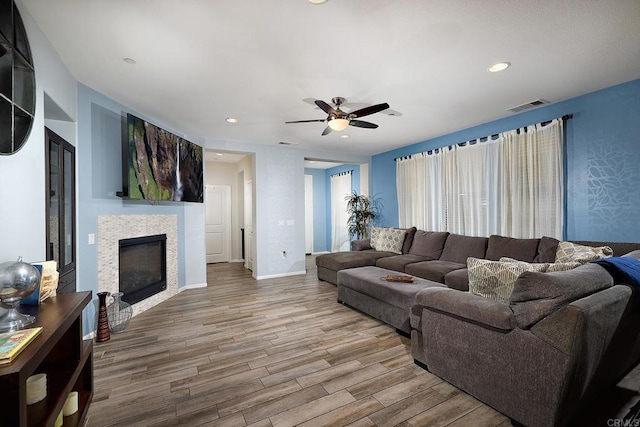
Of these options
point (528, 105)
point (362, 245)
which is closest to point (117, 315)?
point (362, 245)

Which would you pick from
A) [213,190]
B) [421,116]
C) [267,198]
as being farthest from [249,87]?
[213,190]

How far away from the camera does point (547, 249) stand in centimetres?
348

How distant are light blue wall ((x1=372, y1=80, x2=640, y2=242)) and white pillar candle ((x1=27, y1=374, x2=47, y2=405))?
16.5 feet

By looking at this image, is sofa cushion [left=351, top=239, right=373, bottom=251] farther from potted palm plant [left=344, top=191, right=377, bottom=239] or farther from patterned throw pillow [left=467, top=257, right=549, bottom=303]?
patterned throw pillow [left=467, top=257, right=549, bottom=303]

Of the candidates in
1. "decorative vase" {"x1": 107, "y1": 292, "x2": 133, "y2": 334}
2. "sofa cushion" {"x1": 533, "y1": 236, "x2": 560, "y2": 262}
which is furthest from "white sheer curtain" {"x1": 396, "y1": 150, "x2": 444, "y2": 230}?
"decorative vase" {"x1": 107, "y1": 292, "x2": 133, "y2": 334}

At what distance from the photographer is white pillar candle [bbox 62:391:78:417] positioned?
1.60 m

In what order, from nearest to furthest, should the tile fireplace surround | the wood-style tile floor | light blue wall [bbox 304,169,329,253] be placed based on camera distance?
the wood-style tile floor, the tile fireplace surround, light blue wall [bbox 304,169,329,253]

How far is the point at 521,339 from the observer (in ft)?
5.50

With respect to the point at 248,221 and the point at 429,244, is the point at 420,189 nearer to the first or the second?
the point at 429,244

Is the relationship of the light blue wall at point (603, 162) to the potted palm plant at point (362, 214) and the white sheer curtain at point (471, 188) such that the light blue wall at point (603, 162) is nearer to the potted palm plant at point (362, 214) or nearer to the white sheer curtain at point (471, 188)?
the white sheer curtain at point (471, 188)

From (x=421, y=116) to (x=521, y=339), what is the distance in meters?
3.27

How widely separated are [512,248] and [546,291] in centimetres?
257

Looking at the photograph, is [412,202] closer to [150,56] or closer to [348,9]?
[348,9]

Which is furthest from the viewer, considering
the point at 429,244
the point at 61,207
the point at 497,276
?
the point at 429,244
